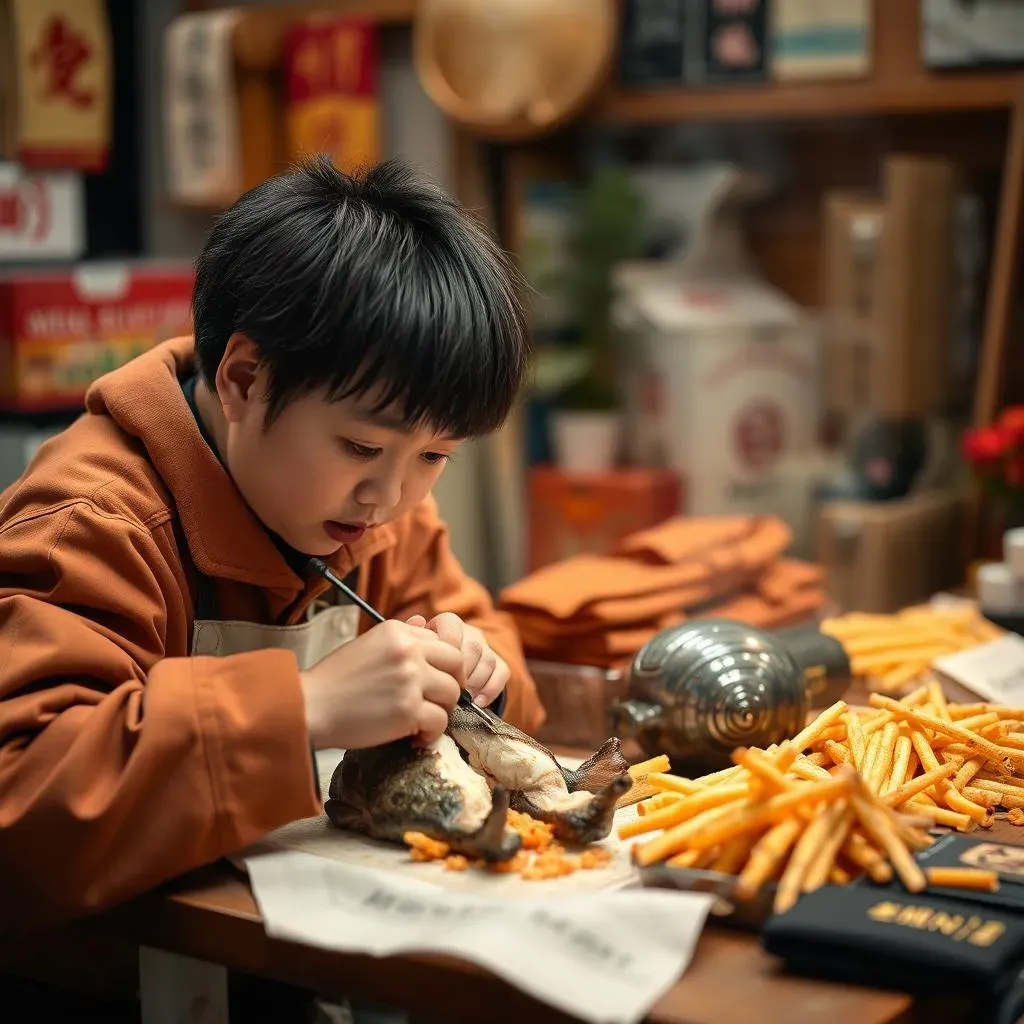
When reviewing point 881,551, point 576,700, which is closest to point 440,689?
point 576,700

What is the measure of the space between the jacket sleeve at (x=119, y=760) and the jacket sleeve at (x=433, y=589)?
478 millimetres

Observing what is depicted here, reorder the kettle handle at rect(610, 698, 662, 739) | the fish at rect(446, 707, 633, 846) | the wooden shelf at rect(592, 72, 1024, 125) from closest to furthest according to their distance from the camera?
the fish at rect(446, 707, 633, 846) → the kettle handle at rect(610, 698, 662, 739) → the wooden shelf at rect(592, 72, 1024, 125)

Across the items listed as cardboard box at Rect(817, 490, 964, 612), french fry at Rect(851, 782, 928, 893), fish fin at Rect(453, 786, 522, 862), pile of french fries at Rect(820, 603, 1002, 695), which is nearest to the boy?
fish fin at Rect(453, 786, 522, 862)

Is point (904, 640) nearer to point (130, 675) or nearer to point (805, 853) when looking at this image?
point (805, 853)

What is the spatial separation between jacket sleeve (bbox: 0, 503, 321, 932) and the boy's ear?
0.21m

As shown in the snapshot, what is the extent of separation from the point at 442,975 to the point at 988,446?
1.93 metres

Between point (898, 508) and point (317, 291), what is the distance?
1959mm

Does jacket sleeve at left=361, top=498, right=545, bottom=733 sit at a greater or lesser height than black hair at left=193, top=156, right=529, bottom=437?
lesser

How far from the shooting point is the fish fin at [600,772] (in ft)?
4.58

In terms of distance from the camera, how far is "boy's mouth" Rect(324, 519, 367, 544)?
4.63 feet

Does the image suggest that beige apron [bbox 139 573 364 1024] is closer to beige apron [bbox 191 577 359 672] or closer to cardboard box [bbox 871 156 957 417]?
beige apron [bbox 191 577 359 672]

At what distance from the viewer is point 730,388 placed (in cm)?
326

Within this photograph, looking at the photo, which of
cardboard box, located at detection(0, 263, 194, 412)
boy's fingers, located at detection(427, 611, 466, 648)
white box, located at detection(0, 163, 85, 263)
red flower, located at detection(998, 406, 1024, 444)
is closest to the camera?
boy's fingers, located at detection(427, 611, 466, 648)

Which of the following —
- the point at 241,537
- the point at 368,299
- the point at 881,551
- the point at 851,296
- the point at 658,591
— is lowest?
the point at 881,551
